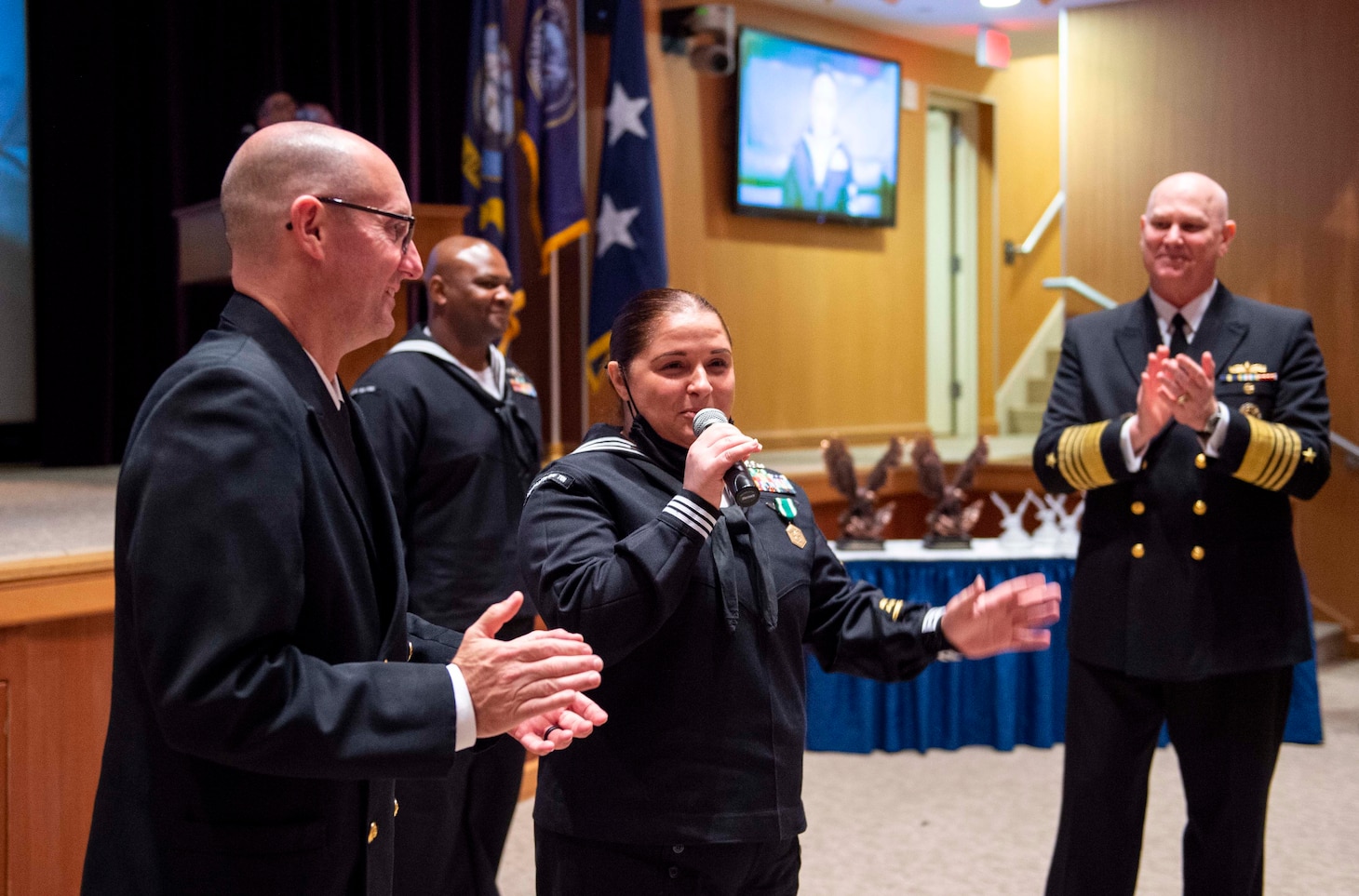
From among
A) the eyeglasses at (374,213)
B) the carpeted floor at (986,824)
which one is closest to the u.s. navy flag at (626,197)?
the carpeted floor at (986,824)

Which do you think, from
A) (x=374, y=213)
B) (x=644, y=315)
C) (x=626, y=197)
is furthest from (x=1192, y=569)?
(x=626, y=197)

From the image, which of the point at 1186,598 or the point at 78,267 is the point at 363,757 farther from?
the point at 78,267

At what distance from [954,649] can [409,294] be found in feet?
14.5

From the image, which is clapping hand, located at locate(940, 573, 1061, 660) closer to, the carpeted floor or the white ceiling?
the carpeted floor

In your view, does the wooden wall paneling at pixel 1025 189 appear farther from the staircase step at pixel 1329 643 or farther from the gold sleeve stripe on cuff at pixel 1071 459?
the gold sleeve stripe on cuff at pixel 1071 459

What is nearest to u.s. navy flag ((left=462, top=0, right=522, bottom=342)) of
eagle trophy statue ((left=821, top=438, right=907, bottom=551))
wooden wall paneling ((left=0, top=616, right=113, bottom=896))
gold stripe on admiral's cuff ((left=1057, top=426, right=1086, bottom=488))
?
eagle trophy statue ((left=821, top=438, right=907, bottom=551))

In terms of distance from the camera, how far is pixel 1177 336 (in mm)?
2723

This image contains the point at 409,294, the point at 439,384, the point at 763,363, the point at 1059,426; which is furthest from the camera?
the point at 763,363

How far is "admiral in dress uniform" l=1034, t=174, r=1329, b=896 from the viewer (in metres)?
2.54

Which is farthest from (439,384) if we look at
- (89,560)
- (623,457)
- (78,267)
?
(78,267)

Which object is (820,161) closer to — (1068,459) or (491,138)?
(491,138)

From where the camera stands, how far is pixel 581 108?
6148mm

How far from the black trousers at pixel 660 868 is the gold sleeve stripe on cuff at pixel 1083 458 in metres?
1.24

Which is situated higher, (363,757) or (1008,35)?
(1008,35)
